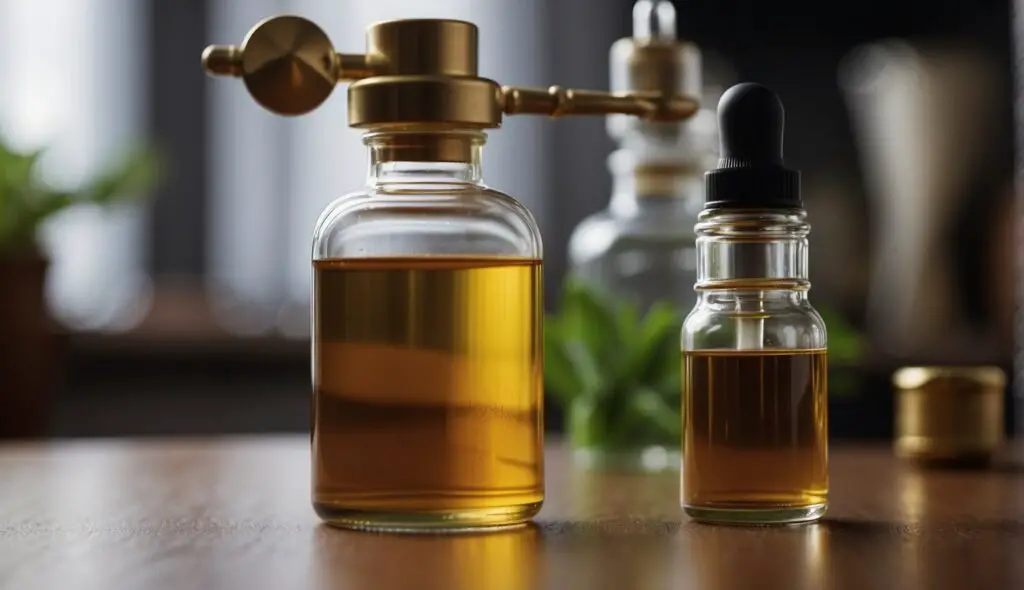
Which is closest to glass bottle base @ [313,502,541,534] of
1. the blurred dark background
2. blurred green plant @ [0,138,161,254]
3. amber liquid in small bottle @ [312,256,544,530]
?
amber liquid in small bottle @ [312,256,544,530]

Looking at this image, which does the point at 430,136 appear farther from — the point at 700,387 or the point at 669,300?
the point at 669,300

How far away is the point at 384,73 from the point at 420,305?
97 mm

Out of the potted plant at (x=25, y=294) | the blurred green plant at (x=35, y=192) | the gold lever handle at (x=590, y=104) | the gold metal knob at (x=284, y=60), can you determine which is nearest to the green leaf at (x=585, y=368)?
the gold lever handle at (x=590, y=104)

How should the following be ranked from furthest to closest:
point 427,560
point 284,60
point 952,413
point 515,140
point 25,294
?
point 515,140, point 25,294, point 952,413, point 284,60, point 427,560

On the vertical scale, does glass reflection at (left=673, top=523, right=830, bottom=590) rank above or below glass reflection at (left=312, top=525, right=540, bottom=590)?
below

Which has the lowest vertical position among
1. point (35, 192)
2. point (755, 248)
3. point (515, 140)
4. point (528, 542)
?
point (528, 542)

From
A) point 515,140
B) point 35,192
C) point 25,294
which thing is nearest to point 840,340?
point 25,294

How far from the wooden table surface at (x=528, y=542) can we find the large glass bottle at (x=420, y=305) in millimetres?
21

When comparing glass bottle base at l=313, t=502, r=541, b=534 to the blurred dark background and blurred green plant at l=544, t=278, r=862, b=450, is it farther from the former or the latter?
the blurred dark background

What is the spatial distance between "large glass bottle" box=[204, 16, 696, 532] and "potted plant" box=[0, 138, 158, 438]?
1.08 metres

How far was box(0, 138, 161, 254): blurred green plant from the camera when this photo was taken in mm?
1646

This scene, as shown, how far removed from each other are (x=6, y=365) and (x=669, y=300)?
0.93 m

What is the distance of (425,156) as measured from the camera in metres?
0.55

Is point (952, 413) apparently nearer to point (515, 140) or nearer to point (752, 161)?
point (752, 161)
